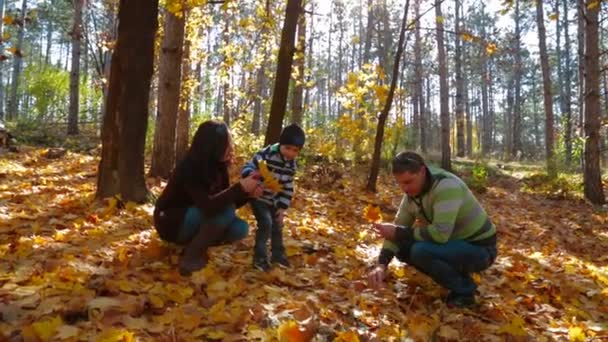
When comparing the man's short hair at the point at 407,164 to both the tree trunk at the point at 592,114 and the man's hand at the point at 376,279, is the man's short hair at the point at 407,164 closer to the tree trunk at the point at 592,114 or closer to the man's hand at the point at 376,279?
the man's hand at the point at 376,279

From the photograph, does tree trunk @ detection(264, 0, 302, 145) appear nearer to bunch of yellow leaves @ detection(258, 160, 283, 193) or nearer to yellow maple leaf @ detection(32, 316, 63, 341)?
bunch of yellow leaves @ detection(258, 160, 283, 193)

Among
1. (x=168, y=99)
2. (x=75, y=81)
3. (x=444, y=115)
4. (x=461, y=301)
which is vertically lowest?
(x=461, y=301)

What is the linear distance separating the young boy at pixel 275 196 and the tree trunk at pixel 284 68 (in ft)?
6.85

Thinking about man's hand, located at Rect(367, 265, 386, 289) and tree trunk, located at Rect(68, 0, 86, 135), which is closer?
man's hand, located at Rect(367, 265, 386, 289)

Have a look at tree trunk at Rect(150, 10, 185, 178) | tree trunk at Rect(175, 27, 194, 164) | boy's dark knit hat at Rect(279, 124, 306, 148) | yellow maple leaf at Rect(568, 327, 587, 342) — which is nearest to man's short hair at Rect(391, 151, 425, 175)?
boy's dark knit hat at Rect(279, 124, 306, 148)

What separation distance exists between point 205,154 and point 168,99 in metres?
4.38

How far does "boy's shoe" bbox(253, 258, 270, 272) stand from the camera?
3428 millimetres

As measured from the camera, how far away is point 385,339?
2.54 m

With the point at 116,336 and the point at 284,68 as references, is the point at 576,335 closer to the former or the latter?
the point at 116,336

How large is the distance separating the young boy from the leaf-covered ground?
17 centimetres

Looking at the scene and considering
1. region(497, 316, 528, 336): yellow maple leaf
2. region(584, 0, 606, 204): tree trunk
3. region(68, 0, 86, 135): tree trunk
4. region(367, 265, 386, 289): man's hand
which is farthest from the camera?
region(68, 0, 86, 135): tree trunk

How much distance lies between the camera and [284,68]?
5680 mm

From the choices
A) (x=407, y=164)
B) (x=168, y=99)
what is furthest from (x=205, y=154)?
(x=168, y=99)

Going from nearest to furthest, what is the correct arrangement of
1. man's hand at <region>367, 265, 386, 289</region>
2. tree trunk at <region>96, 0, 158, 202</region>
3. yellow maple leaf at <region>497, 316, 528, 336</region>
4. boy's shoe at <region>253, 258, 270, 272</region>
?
yellow maple leaf at <region>497, 316, 528, 336</region> → man's hand at <region>367, 265, 386, 289</region> → boy's shoe at <region>253, 258, 270, 272</region> → tree trunk at <region>96, 0, 158, 202</region>
